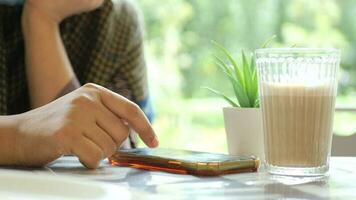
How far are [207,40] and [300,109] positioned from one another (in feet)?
7.27

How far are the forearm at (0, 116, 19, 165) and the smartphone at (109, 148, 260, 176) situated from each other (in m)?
0.12

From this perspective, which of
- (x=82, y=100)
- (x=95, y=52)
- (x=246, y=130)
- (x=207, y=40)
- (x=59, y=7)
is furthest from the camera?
(x=207, y=40)

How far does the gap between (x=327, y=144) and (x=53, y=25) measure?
757 mm

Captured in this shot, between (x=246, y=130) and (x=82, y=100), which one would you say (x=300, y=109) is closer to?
(x=246, y=130)

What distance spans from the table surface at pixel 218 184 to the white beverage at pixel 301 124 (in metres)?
0.03

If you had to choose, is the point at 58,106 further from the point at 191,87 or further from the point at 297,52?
the point at 191,87

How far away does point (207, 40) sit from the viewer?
9.63 feet

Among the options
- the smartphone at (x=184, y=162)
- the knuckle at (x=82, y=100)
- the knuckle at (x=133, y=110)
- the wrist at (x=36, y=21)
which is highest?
the wrist at (x=36, y=21)

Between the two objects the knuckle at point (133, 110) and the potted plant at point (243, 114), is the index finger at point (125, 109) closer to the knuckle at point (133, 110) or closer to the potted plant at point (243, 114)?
the knuckle at point (133, 110)

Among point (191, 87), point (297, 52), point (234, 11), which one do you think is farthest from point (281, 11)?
point (297, 52)

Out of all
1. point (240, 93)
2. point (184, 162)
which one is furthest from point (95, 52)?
point (184, 162)

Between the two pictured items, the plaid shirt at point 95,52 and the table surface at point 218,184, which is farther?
the plaid shirt at point 95,52

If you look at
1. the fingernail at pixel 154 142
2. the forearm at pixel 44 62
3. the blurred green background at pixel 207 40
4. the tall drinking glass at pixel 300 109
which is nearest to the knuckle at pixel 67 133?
the fingernail at pixel 154 142

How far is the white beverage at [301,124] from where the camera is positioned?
2.42 ft
